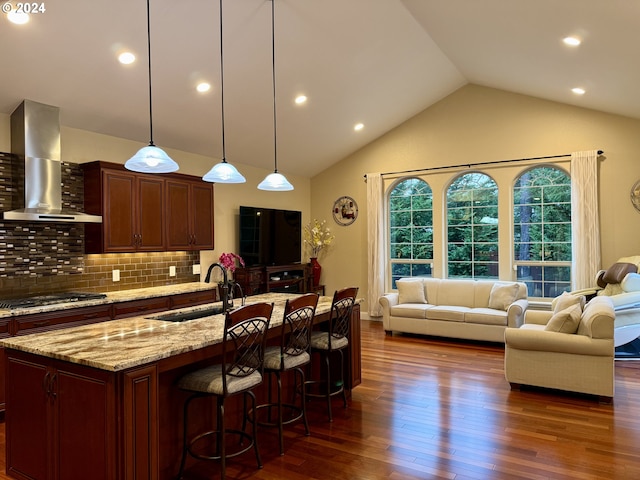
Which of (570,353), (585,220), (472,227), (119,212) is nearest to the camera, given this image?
(570,353)

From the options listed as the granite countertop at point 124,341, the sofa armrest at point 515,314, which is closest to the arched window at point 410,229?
the sofa armrest at point 515,314

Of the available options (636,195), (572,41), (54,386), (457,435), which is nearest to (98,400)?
(54,386)

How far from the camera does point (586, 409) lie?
400 cm

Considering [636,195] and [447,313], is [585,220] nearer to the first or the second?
[636,195]

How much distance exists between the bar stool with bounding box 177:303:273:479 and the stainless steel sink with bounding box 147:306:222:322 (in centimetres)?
69

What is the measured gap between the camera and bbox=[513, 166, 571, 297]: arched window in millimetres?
6910

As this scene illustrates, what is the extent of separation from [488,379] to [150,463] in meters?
3.66

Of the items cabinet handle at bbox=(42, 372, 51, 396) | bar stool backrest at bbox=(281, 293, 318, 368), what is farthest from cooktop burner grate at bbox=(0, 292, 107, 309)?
bar stool backrest at bbox=(281, 293, 318, 368)

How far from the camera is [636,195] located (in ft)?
20.6

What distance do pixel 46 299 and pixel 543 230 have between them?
670 centimetres

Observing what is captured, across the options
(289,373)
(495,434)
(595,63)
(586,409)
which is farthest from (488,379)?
(595,63)

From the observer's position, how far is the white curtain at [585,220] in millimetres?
6406

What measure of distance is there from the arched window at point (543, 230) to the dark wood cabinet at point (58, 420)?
651 centimetres

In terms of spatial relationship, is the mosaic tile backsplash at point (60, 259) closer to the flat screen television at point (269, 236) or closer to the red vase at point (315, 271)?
the flat screen television at point (269, 236)
